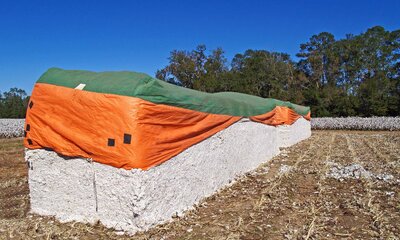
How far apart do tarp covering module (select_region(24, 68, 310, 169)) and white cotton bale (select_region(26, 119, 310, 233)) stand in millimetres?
169

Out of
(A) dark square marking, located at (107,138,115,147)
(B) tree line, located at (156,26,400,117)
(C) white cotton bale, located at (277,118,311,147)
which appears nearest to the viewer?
(A) dark square marking, located at (107,138,115,147)

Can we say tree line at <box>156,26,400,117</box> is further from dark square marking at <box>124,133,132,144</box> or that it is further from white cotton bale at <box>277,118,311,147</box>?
dark square marking at <box>124,133,132,144</box>

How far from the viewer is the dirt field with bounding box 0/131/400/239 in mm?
Answer: 3691

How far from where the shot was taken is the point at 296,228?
383cm

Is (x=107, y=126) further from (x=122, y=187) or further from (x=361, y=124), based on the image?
(x=361, y=124)

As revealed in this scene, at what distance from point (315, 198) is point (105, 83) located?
4.12 m

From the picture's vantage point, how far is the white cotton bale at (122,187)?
12.2ft

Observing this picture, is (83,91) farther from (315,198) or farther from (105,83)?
(315,198)

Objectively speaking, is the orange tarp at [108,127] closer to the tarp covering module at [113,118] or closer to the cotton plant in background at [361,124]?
the tarp covering module at [113,118]

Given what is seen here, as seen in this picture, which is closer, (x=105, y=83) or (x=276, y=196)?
(x=105, y=83)

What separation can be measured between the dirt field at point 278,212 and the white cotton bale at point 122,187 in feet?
0.55

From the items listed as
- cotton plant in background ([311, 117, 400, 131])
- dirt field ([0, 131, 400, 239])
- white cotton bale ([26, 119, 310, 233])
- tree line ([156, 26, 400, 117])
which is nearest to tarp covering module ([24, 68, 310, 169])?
white cotton bale ([26, 119, 310, 233])

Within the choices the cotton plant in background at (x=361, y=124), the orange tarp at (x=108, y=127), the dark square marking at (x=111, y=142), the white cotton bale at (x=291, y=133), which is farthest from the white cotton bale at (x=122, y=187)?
the cotton plant in background at (x=361, y=124)

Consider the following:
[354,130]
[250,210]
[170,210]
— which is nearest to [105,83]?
[170,210]
